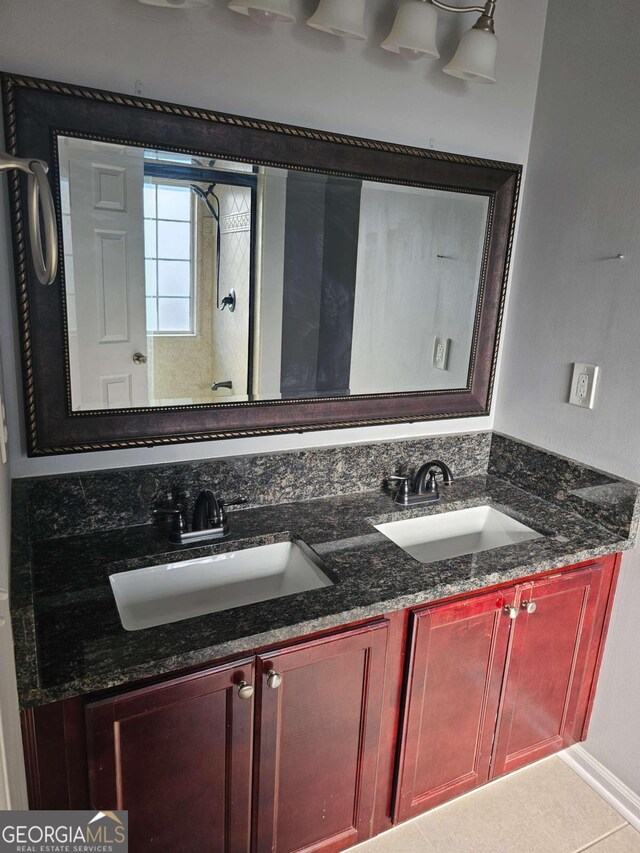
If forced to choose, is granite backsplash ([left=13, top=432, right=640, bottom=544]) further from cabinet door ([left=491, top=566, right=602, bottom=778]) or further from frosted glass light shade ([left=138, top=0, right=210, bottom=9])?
frosted glass light shade ([left=138, top=0, right=210, bottom=9])

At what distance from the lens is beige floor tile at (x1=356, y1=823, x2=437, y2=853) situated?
1694mm

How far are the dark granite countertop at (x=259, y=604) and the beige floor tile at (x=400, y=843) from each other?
0.81m

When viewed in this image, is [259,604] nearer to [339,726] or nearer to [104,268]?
[339,726]

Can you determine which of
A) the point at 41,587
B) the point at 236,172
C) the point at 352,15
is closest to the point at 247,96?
the point at 236,172

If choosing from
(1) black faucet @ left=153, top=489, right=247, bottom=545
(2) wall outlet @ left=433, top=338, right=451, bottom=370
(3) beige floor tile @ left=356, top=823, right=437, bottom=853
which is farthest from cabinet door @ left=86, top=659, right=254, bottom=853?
(2) wall outlet @ left=433, top=338, right=451, bottom=370

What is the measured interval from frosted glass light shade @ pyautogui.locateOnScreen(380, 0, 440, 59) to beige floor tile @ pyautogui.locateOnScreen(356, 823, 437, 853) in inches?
83.0

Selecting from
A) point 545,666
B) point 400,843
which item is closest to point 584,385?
point 545,666

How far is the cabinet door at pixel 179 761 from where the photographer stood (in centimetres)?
116

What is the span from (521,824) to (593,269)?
5.32 ft

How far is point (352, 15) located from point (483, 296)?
0.89 meters

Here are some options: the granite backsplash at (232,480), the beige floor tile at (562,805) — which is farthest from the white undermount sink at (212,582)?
the beige floor tile at (562,805)

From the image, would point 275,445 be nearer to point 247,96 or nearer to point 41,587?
point 41,587

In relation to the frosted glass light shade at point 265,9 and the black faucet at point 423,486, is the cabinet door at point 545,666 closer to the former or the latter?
the black faucet at point 423,486

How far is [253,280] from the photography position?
1608 millimetres
